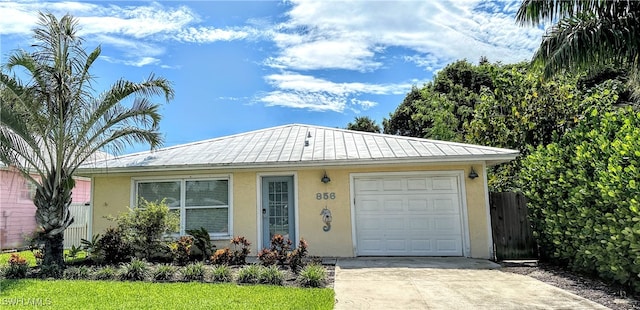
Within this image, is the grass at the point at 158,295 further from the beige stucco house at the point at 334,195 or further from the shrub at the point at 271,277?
the beige stucco house at the point at 334,195

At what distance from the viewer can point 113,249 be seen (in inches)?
357

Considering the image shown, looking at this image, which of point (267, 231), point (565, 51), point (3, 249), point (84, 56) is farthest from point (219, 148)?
point (565, 51)

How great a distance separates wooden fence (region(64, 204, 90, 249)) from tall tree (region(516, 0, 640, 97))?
15108mm

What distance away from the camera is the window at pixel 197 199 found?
10781mm

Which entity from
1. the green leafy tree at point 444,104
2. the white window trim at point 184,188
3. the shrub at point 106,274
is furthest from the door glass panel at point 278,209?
the green leafy tree at point 444,104

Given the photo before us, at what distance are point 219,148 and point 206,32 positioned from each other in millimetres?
3507

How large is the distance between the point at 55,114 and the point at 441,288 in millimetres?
8776

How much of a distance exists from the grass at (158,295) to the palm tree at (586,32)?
680 cm

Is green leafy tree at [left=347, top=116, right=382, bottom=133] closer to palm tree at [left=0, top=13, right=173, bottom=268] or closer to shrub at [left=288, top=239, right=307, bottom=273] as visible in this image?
palm tree at [left=0, top=13, right=173, bottom=268]

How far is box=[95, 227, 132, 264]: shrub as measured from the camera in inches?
356

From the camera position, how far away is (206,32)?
34.0 ft

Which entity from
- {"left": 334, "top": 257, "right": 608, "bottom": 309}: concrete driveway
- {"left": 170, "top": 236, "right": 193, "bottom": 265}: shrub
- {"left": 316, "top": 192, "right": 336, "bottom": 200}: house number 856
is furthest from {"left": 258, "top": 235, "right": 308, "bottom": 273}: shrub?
{"left": 316, "top": 192, "right": 336, "bottom": 200}: house number 856

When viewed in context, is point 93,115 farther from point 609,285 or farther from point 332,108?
point 332,108

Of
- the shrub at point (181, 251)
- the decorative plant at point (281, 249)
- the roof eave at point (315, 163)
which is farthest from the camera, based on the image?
the roof eave at point (315, 163)
